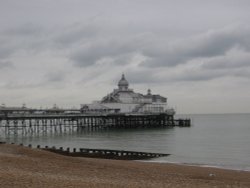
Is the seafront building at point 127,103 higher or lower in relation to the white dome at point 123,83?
lower

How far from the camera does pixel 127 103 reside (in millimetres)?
101250

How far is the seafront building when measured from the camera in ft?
324

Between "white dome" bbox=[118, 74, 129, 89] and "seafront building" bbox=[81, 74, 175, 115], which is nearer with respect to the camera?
"seafront building" bbox=[81, 74, 175, 115]

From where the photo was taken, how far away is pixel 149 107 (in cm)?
10425

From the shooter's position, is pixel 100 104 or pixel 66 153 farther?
pixel 100 104

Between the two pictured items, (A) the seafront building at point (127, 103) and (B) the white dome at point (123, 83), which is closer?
(A) the seafront building at point (127, 103)

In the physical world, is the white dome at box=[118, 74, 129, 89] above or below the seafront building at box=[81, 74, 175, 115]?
above

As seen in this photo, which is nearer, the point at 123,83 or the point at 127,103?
the point at 127,103

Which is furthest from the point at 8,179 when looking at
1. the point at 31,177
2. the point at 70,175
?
the point at 70,175

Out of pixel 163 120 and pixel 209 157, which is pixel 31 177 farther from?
pixel 163 120

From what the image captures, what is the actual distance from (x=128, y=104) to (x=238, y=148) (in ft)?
189

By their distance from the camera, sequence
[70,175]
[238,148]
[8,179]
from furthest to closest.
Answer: [238,148] → [70,175] → [8,179]

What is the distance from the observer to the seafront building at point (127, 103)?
324ft

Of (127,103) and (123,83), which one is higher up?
(123,83)
